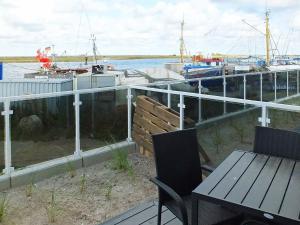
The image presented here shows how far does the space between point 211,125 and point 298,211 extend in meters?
2.89

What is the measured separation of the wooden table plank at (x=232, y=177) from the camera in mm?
2104

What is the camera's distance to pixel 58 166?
4.85 meters

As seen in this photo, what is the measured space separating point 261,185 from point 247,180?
4.1 inches

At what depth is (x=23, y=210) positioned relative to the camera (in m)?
3.71

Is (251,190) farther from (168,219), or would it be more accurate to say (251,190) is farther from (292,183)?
(168,219)

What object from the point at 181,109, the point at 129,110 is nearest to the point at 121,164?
the point at 181,109

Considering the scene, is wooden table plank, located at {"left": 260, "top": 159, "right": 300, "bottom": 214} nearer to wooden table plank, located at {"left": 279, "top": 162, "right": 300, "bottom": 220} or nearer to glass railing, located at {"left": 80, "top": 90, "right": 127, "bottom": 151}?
wooden table plank, located at {"left": 279, "top": 162, "right": 300, "bottom": 220}

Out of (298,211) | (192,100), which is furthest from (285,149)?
(192,100)

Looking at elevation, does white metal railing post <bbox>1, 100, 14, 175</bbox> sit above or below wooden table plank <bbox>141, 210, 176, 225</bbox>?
above

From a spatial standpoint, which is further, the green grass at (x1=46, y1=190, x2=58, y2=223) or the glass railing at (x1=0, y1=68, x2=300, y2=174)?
the glass railing at (x1=0, y1=68, x2=300, y2=174)

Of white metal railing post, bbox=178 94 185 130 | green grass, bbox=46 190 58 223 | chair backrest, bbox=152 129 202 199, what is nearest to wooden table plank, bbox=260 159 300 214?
chair backrest, bbox=152 129 202 199

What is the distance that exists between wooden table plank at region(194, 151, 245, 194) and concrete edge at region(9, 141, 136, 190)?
2668 mm

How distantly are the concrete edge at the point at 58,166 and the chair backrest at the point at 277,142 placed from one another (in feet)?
9.12

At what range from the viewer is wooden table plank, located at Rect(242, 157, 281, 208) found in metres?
1.98
